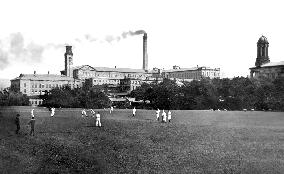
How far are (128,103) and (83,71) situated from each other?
73.6 metres

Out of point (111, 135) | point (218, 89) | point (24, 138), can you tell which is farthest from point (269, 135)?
point (218, 89)

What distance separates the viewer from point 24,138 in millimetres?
27891

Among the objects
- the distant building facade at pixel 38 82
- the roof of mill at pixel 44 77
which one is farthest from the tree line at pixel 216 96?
the roof of mill at pixel 44 77

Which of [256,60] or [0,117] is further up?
[256,60]

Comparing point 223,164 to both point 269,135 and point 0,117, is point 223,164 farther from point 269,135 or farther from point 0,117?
point 0,117

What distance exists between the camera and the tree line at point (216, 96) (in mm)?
88812

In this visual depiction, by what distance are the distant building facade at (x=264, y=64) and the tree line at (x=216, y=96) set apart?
40.3 m

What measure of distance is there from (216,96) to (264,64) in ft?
186

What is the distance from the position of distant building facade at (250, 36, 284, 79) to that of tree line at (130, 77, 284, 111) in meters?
40.3

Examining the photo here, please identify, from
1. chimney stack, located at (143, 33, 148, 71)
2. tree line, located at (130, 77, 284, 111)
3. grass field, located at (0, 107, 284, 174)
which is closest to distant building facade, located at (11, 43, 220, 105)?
chimney stack, located at (143, 33, 148, 71)

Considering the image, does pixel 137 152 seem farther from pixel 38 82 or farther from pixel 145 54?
pixel 38 82

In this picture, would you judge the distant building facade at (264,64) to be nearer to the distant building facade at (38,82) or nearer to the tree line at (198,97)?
the tree line at (198,97)

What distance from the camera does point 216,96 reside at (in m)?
93.6

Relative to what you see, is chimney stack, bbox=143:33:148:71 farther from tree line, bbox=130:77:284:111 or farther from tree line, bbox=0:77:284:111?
tree line, bbox=130:77:284:111
